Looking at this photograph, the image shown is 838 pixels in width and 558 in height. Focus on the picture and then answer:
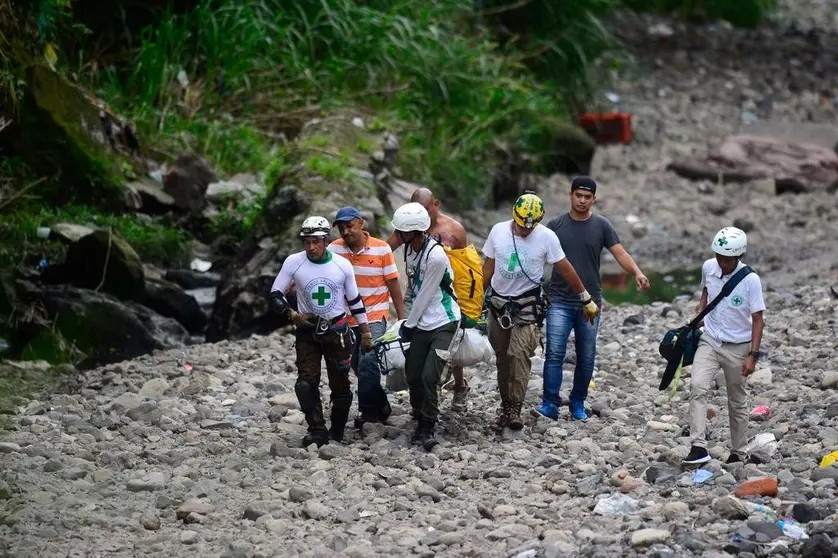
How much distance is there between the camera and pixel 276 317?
12125 millimetres

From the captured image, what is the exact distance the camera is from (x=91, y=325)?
11.6 metres

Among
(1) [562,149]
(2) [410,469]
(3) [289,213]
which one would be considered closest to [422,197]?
(2) [410,469]

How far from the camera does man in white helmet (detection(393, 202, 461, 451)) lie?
7.92m

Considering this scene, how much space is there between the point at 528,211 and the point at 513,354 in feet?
2.93

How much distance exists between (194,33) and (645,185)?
722 cm

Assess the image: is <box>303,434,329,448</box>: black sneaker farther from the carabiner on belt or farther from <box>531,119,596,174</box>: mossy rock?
<box>531,119,596,174</box>: mossy rock

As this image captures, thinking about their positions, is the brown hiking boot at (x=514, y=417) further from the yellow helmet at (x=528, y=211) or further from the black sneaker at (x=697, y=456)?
the black sneaker at (x=697, y=456)

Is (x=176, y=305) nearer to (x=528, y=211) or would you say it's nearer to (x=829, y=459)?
(x=528, y=211)

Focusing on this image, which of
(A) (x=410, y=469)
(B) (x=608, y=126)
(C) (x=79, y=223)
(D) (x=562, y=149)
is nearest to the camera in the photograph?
(A) (x=410, y=469)

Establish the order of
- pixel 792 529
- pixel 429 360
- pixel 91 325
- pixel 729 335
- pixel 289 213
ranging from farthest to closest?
pixel 289 213, pixel 91 325, pixel 429 360, pixel 729 335, pixel 792 529

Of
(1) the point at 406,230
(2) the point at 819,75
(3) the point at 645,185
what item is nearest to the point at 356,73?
(3) the point at 645,185

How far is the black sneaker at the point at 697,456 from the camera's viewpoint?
752cm

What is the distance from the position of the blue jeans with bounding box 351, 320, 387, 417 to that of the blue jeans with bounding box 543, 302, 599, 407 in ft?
3.52

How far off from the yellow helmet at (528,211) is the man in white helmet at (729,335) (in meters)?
1.11
